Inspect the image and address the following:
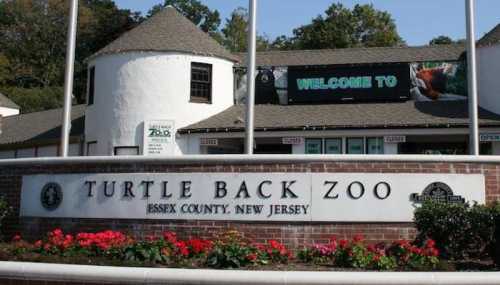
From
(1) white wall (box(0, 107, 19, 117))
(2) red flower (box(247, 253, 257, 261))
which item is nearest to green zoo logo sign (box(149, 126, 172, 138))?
(2) red flower (box(247, 253, 257, 261))

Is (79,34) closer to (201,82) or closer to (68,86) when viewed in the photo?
(201,82)

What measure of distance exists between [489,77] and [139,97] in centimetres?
1280

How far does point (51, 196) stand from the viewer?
13.2 metres

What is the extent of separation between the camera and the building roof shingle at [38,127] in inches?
1111

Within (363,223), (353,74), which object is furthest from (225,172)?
(353,74)

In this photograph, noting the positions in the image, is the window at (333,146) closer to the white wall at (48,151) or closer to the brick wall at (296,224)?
the brick wall at (296,224)

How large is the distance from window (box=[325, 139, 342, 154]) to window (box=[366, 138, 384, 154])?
99 centimetres

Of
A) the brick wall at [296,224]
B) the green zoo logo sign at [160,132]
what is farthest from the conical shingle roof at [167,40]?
the brick wall at [296,224]

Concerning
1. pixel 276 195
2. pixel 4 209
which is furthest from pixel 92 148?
pixel 276 195

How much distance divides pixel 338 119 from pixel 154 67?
23.4ft

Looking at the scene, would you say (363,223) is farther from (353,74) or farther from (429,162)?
(353,74)

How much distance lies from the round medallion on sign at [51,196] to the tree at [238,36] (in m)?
52.5

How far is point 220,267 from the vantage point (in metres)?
9.26

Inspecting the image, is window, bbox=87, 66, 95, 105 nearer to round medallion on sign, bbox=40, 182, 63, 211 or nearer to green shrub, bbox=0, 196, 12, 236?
green shrub, bbox=0, 196, 12, 236
